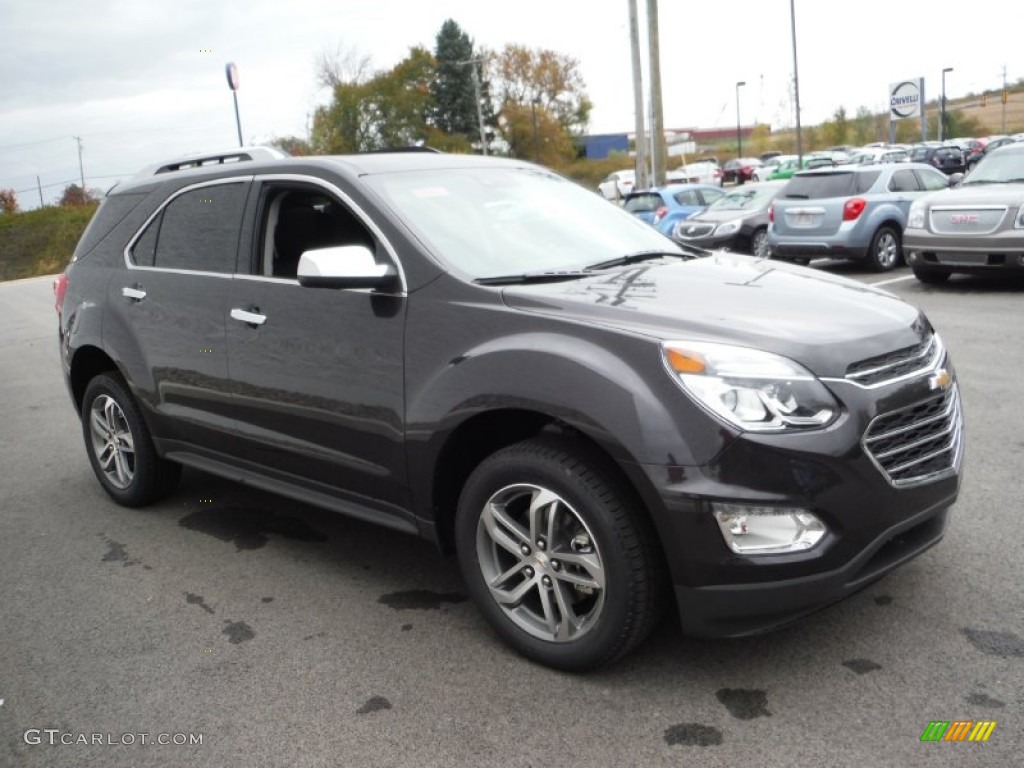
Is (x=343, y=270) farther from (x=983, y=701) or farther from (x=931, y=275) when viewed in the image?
(x=931, y=275)

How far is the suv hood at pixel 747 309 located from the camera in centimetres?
301

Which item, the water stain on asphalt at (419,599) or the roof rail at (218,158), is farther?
the roof rail at (218,158)

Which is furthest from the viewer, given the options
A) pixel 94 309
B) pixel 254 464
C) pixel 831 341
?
pixel 94 309

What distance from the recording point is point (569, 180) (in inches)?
198

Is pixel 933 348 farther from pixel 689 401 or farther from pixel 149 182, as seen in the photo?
pixel 149 182

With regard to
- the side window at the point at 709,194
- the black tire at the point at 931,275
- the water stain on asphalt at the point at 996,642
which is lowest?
the water stain on asphalt at the point at 996,642

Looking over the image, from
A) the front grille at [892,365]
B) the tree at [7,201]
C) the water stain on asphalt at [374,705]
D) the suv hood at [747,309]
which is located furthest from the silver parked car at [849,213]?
the tree at [7,201]

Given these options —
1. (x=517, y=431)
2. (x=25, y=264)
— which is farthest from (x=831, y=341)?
(x=25, y=264)

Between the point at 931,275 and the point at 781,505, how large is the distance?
34.9 feet

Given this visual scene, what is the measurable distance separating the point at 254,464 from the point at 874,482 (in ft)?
8.71

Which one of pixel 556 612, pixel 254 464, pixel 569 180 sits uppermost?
pixel 569 180

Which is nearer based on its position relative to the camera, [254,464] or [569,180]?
[254,464]

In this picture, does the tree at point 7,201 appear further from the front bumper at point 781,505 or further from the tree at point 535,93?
the front bumper at point 781,505

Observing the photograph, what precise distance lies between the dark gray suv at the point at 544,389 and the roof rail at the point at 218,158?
0.24 feet
